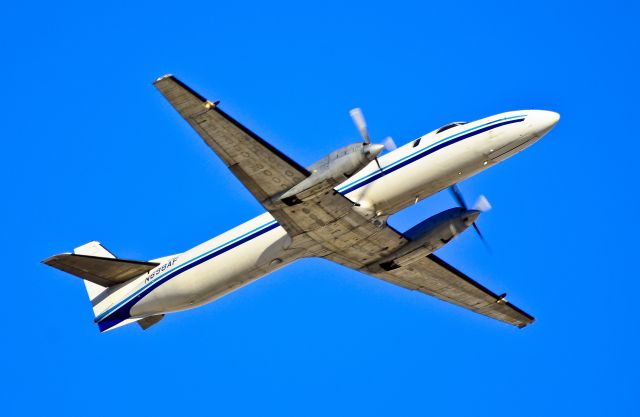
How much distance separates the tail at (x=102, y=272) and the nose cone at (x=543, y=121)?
1513 cm

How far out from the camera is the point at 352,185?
35719mm

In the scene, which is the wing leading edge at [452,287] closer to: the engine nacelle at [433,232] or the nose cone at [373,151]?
the engine nacelle at [433,232]

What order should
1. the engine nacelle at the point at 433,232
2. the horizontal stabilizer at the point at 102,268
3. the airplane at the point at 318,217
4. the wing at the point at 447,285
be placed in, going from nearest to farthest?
the airplane at the point at 318,217, the engine nacelle at the point at 433,232, the horizontal stabilizer at the point at 102,268, the wing at the point at 447,285

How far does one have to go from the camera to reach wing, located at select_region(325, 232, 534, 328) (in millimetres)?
39750

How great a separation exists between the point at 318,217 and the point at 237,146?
4156 millimetres

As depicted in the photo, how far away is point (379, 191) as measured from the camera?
35375 mm

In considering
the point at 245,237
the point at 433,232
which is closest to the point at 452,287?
the point at 433,232

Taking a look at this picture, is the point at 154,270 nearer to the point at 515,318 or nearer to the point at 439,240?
the point at 439,240

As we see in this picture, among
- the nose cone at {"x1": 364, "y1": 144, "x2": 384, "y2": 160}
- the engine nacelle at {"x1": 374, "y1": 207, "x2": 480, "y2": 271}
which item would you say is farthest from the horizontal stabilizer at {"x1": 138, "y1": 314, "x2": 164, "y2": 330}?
the nose cone at {"x1": 364, "y1": 144, "x2": 384, "y2": 160}

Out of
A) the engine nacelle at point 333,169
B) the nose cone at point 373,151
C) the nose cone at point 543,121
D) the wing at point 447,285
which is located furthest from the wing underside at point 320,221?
the nose cone at point 543,121

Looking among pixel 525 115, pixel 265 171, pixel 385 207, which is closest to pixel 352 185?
pixel 385 207

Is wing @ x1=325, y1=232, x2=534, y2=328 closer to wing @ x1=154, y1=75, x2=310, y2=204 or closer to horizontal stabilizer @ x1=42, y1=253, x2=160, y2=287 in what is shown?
wing @ x1=154, y1=75, x2=310, y2=204

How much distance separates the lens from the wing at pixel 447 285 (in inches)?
1565

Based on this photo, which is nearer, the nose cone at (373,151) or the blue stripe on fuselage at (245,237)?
the nose cone at (373,151)
